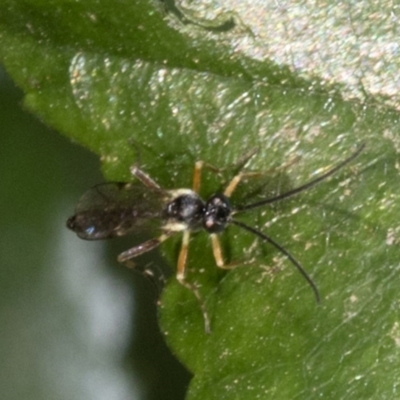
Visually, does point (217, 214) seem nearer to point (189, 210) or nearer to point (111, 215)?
point (189, 210)

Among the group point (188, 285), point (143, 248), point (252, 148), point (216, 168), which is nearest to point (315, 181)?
point (252, 148)

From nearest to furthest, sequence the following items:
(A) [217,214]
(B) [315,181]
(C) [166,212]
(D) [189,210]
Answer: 1. (B) [315,181]
2. (A) [217,214]
3. (D) [189,210]
4. (C) [166,212]

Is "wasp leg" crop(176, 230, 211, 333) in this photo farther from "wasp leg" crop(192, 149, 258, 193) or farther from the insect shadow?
"wasp leg" crop(192, 149, 258, 193)

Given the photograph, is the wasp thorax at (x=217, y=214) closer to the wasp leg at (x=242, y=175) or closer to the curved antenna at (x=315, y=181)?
the wasp leg at (x=242, y=175)

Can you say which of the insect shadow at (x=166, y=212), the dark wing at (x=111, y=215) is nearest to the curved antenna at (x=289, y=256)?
the insect shadow at (x=166, y=212)

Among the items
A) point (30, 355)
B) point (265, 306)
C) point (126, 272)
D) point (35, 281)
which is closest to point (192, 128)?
point (265, 306)

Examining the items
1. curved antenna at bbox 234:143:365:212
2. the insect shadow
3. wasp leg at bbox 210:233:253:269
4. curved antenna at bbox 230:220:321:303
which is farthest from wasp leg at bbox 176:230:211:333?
curved antenna at bbox 234:143:365:212

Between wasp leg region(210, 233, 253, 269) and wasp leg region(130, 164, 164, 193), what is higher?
wasp leg region(130, 164, 164, 193)
